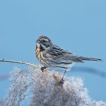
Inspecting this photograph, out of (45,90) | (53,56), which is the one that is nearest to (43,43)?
(53,56)

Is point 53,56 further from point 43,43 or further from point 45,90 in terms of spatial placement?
point 45,90

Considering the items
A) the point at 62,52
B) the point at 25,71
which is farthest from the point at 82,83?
the point at 62,52

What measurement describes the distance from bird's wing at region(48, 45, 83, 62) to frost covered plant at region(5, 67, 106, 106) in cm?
24

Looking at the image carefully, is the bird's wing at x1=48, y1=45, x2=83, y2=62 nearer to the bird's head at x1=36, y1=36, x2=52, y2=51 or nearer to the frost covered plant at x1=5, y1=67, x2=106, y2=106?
the bird's head at x1=36, y1=36, x2=52, y2=51

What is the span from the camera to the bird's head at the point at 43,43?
1.07 metres

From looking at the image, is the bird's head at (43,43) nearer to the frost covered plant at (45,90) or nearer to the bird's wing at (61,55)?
the bird's wing at (61,55)

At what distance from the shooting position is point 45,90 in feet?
2.33

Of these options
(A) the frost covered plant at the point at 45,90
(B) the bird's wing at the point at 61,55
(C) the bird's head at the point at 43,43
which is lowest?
(A) the frost covered plant at the point at 45,90

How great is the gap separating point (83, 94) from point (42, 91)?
101 mm

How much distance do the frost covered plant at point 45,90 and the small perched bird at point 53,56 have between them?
19cm

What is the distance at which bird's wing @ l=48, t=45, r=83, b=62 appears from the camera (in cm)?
102

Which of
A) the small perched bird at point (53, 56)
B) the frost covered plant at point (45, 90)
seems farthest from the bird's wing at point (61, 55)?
the frost covered plant at point (45, 90)

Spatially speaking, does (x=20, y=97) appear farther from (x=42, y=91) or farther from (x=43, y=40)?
(x=43, y=40)

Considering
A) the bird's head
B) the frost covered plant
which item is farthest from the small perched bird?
the frost covered plant
